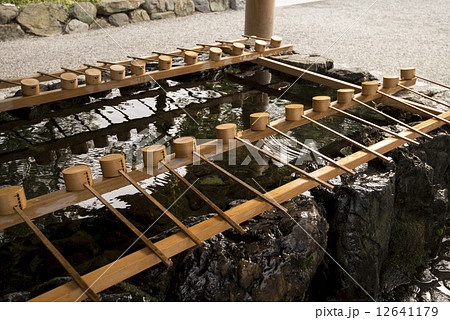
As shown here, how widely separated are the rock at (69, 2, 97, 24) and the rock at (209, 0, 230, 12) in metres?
3.03

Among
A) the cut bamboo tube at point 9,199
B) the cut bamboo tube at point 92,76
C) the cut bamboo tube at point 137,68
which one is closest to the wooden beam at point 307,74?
the cut bamboo tube at point 137,68

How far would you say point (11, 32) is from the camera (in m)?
8.89

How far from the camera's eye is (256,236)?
213cm

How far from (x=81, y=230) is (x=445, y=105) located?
2.78 metres

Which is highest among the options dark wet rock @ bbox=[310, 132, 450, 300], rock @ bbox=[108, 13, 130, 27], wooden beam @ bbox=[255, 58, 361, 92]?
wooden beam @ bbox=[255, 58, 361, 92]

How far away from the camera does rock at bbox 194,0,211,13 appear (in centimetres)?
1126

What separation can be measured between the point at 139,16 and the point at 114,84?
688cm

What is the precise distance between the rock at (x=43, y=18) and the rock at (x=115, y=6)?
0.78 m

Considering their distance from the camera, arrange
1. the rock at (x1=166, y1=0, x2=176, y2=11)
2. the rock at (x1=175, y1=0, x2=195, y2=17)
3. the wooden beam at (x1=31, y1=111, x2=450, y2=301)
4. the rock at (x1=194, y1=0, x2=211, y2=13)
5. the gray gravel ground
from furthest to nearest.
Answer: the rock at (x1=194, y1=0, x2=211, y2=13) < the rock at (x1=175, y1=0, x2=195, y2=17) < the rock at (x1=166, y1=0, x2=176, y2=11) < the gray gravel ground < the wooden beam at (x1=31, y1=111, x2=450, y2=301)

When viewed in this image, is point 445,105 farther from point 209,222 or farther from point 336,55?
point 336,55

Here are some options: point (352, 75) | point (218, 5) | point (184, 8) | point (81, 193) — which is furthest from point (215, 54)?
point (218, 5)

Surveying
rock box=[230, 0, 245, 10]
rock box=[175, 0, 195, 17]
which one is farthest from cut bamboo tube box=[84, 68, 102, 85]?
rock box=[230, 0, 245, 10]

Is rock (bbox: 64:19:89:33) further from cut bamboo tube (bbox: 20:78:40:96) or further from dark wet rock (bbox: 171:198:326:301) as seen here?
dark wet rock (bbox: 171:198:326:301)

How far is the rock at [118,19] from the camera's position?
9969mm
